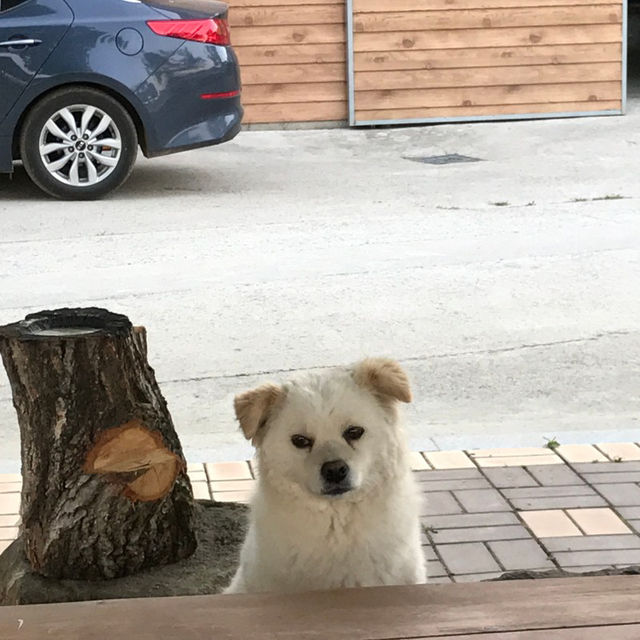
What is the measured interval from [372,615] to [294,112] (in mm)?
13925

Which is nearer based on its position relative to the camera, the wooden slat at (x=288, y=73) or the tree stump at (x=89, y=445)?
the tree stump at (x=89, y=445)

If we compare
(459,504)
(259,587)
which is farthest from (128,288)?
(259,587)

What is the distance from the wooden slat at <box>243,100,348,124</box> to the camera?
15.4m

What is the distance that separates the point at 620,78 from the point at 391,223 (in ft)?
24.2

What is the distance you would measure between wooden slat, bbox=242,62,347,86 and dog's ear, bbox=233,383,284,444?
42.4 feet

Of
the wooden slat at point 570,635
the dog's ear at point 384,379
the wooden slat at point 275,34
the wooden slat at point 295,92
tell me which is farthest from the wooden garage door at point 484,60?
the wooden slat at point 570,635

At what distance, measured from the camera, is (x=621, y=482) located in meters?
4.70

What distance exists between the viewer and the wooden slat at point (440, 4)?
597 inches

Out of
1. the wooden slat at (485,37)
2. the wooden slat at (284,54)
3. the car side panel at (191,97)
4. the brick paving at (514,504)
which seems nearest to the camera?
the brick paving at (514,504)

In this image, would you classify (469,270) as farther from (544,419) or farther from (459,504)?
(459,504)

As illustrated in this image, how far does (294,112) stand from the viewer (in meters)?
15.5

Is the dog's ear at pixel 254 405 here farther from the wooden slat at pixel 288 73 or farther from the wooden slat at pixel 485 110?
the wooden slat at pixel 485 110

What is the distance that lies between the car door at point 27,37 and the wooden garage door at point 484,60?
569cm

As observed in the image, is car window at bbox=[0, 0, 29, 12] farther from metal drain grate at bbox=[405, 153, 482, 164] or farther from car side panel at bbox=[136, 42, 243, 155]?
metal drain grate at bbox=[405, 153, 482, 164]
